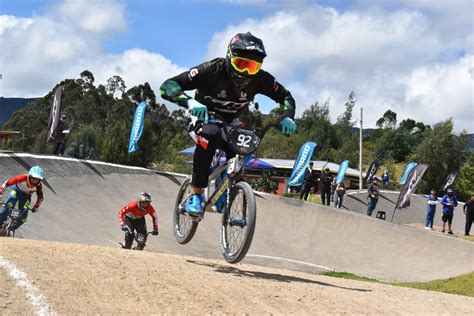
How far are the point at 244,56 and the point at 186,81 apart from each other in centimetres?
92

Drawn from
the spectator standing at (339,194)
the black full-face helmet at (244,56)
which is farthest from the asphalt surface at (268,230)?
the black full-face helmet at (244,56)

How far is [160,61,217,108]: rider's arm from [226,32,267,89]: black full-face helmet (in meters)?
0.32

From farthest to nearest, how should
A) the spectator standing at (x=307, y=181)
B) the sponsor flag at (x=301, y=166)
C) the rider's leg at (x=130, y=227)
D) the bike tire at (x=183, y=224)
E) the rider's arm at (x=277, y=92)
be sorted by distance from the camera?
the sponsor flag at (x=301, y=166) → the spectator standing at (x=307, y=181) → the rider's leg at (x=130, y=227) → the bike tire at (x=183, y=224) → the rider's arm at (x=277, y=92)

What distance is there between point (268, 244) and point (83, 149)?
167 ft

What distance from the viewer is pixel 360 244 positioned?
2319 centimetres

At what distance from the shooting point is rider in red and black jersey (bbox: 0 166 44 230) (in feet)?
42.5

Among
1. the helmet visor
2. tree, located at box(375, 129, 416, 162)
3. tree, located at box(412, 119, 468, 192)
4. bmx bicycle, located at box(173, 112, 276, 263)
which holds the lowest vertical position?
bmx bicycle, located at box(173, 112, 276, 263)

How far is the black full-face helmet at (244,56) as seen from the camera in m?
7.52

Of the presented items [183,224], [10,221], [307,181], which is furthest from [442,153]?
[183,224]

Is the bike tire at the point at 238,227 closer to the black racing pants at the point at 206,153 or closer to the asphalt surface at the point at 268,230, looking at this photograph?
the black racing pants at the point at 206,153

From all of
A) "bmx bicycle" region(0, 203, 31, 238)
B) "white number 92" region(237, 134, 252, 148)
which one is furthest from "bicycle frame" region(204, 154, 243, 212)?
"bmx bicycle" region(0, 203, 31, 238)

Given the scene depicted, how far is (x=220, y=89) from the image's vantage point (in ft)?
26.1

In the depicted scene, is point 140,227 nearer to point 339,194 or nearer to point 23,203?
point 23,203

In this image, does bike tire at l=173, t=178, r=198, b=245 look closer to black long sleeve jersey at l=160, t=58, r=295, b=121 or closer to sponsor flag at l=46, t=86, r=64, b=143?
black long sleeve jersey at l=160, t=58, r=295, b=121
